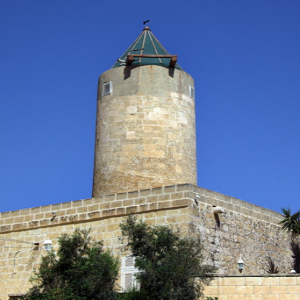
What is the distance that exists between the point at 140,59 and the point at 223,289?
25.7ft

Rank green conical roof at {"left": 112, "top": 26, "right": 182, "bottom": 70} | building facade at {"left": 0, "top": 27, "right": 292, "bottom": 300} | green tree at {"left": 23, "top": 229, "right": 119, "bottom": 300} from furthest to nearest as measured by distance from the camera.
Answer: green conical roof at {"left": 112, "top": 26, "right": 182, "bottom": 70} → building facade at {"left": 0, "top": 27, "right": 292, "bottom": 300} → green tree at {"left": 23, "top": 229, "right": 119, "bottom": 300}

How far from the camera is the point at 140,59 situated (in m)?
18.2

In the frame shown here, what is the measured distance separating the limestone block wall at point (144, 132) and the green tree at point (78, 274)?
317 cm

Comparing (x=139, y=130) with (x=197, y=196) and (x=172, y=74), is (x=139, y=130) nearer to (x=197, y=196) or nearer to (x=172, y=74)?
(x=172, y=74)

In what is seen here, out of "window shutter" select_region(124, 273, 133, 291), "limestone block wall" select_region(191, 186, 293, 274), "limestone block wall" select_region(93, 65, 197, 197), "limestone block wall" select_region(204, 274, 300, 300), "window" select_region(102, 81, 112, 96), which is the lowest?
"limestone block wall" select_region(204, 274, 300, 300)

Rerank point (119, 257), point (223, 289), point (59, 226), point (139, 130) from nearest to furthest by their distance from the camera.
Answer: point (223, 289) → point (119, 257) → point (59, 226) → point (139, 130)

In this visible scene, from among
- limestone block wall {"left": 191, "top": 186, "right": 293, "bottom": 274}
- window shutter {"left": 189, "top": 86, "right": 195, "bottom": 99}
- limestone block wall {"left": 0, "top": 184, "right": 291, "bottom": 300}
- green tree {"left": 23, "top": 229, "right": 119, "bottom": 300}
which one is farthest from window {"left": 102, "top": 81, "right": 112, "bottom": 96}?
green tree {"left": 23, "top": 229, "right": 119, "bottom": 300}

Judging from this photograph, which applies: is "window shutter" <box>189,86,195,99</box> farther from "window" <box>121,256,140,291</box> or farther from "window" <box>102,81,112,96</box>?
"window" <box>121,256,140,291</box>

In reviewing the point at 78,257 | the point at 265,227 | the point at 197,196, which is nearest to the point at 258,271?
the point at 265,227

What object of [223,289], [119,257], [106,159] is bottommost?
[223,289]

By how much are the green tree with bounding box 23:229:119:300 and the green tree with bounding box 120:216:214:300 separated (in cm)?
67

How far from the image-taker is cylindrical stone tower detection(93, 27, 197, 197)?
17.2 m

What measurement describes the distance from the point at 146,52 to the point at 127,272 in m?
7.01

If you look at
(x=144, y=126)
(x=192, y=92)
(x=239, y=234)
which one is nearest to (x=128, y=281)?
(x=239, y=234)
